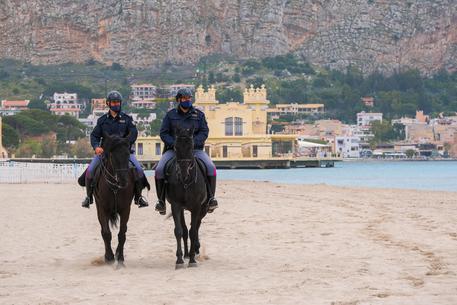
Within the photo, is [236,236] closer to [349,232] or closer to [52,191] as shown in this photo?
[349,232]

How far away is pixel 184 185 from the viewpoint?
40.5 ft

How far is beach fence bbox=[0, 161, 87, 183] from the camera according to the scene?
41.4 meters

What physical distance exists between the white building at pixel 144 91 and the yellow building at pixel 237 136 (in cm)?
6955

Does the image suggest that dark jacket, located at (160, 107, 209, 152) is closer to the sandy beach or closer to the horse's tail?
the horse's tail

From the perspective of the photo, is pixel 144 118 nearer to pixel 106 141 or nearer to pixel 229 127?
pixel 229 127

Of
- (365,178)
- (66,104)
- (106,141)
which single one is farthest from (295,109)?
(106,141)

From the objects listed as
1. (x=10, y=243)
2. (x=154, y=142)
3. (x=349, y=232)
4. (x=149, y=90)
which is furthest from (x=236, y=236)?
(x=149, y=90)

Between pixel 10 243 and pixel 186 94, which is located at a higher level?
pixel 186 94

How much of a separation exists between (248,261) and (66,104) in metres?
173

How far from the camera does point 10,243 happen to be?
48.6 feet

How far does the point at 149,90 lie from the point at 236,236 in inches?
6815

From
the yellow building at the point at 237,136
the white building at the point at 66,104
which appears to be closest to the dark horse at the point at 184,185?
the yellow building at the point at 237,136

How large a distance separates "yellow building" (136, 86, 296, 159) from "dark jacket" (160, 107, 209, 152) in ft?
298

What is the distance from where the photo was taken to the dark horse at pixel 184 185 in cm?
1223
